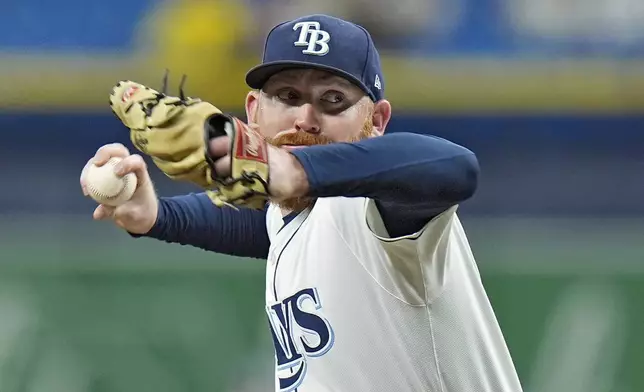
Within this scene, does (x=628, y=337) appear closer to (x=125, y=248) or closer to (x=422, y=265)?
(x=125, y=248)

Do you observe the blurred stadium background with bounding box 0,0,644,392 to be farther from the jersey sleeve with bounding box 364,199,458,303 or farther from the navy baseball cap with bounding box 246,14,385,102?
the jersey sleeve with bounding box 364,199,458,303

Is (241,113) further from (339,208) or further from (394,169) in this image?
(394,169)

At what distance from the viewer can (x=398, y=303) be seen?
68.1 inches

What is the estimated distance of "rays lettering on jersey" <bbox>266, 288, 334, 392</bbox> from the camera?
5.91 feet

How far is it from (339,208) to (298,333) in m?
0.24

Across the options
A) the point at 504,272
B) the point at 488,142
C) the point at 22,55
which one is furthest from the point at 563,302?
the point at 22,55

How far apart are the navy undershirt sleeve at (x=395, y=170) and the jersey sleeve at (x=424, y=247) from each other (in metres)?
0.14

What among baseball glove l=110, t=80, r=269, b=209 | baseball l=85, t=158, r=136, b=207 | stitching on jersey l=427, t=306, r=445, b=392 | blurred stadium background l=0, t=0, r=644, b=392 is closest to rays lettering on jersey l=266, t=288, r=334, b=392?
stitching on jersey l=427, t=306, r=445, b=392

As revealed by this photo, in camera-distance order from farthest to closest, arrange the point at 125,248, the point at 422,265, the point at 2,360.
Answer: the point at 125,248, the point at 2,360, the point at 422,265

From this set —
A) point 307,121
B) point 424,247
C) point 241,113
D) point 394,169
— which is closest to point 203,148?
point 394,169

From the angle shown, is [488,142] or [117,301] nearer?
[117,301]

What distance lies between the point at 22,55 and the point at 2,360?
163 cm

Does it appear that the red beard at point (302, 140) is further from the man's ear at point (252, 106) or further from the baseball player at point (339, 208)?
the man's ear at point (252, 106)

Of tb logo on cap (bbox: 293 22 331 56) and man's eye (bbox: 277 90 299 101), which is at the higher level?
tb logo on cap (bbox: 293 22 331 56)
